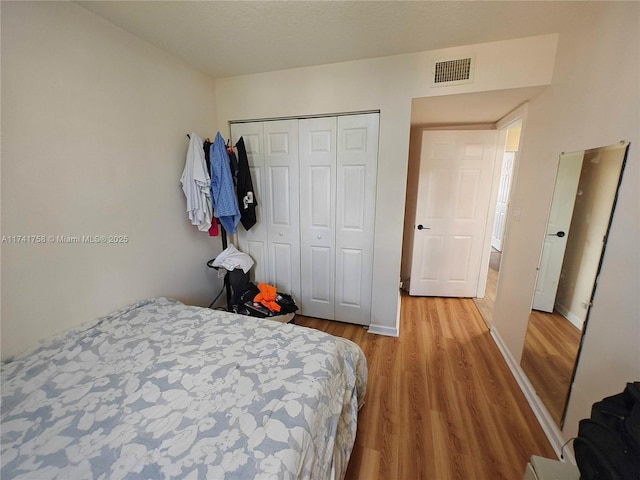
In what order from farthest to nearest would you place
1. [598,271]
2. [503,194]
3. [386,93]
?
[503,194], [386,93], [598,271]

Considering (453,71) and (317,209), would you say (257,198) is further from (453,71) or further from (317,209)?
(453,71)

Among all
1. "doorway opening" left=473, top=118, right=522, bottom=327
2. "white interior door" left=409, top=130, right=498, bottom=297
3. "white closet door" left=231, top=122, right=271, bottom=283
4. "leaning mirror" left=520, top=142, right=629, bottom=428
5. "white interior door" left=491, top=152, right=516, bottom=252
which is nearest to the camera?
"leaning mirror" left=520, top=142, right=629, bottom=428

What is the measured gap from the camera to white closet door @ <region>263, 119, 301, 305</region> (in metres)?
2.41

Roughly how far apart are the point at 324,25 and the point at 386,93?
2.29 ft

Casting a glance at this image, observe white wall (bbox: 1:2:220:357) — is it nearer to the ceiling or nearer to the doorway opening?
the ceiling

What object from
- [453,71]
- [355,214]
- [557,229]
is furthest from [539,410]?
[453,71]

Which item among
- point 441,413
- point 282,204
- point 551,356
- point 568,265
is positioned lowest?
point 441,413

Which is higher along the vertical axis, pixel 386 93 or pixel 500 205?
pixel 386 93

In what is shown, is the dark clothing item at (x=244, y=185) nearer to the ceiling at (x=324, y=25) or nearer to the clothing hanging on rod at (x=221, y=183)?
the clothing hanging on rod at (x=221, y=183)

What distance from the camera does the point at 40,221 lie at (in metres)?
1.32

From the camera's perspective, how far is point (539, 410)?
1.55 metres

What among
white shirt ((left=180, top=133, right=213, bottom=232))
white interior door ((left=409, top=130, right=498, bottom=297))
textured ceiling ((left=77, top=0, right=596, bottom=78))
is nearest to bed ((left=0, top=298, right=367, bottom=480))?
white shirt ((left=180, top=133, right=213, bottom=232))

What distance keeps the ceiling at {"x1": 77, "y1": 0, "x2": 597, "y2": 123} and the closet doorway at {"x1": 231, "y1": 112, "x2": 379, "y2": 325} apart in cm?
54

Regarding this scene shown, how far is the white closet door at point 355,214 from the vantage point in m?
2.21
